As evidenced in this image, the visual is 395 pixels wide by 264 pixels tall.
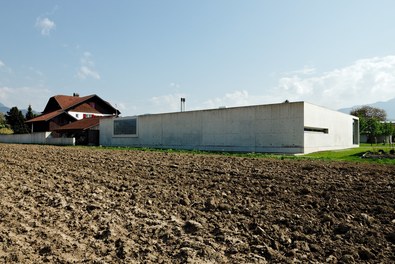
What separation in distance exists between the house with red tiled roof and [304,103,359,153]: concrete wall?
28.2 m

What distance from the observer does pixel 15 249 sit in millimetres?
4508

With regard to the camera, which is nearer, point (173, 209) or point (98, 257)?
point (98, 257)

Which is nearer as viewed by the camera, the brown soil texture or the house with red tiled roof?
the brown soil texture

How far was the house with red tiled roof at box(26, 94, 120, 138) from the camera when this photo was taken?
155 feet

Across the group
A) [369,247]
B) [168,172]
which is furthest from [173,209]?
[168,172]

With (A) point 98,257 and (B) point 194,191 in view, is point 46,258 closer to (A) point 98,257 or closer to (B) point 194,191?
(A) point 98,257

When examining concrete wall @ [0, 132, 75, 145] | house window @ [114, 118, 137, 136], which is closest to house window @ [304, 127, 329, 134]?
house window @ [114, 118, 137, 136]

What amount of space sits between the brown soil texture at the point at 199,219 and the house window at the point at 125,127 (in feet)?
78.8

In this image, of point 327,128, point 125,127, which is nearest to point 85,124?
point 125,127

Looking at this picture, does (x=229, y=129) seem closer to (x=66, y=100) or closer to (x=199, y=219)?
(x=199, y=219)

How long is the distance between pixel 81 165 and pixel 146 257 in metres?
9.18

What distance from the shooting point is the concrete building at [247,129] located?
74.7 feet

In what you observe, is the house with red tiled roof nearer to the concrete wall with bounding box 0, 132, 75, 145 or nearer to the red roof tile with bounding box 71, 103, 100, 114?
the red roof tile with bounding box 71, 103, 100, 114

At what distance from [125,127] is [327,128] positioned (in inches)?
776
